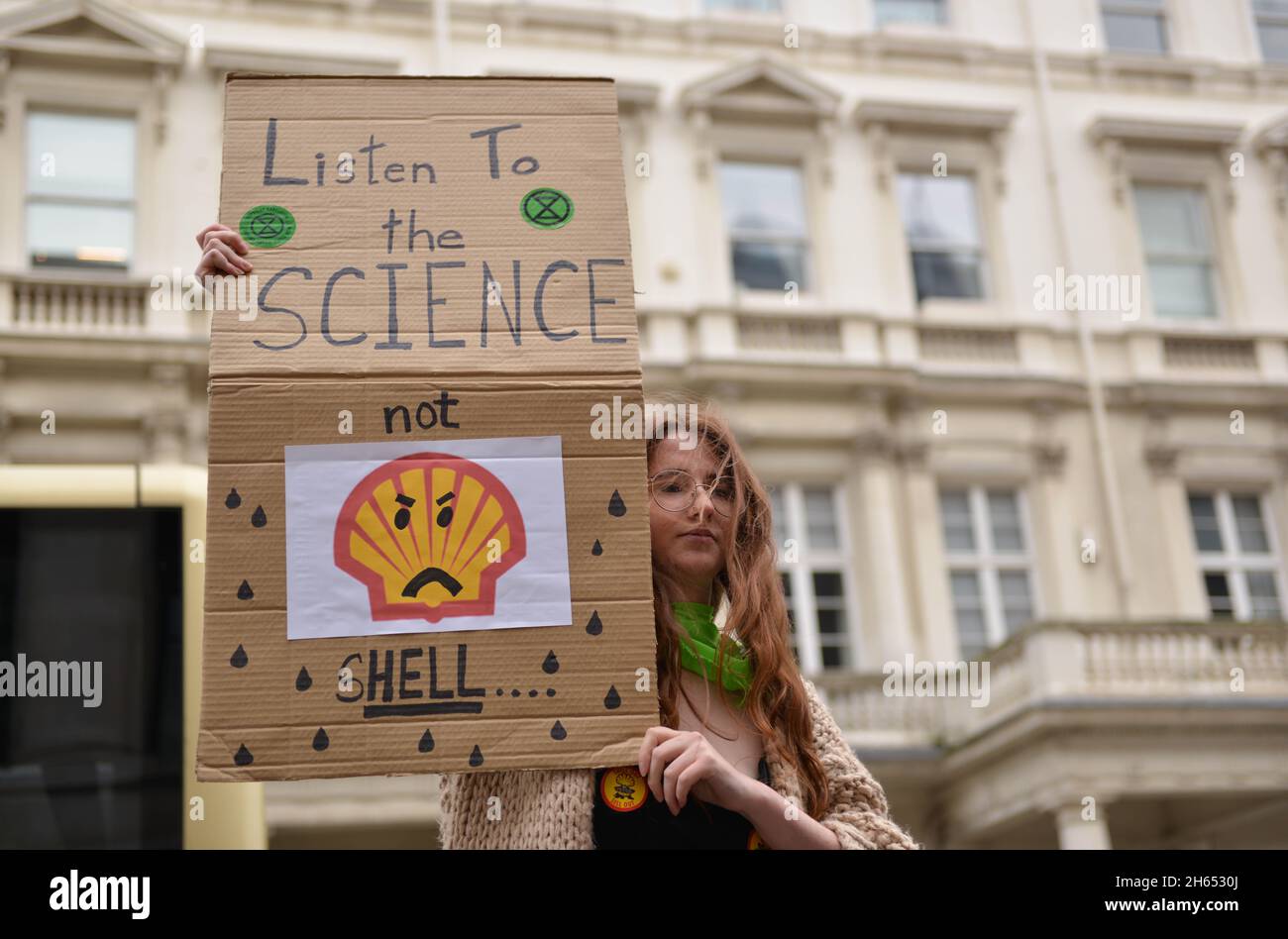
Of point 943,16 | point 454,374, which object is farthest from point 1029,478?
point 454,374

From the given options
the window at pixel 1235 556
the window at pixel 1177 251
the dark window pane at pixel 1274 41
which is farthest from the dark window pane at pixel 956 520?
the dark window pane at pixel 1274 41

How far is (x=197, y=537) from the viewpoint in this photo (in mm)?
6230

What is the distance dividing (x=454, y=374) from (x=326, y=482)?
0.88ft

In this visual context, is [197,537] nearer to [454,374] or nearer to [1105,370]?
[454,374]

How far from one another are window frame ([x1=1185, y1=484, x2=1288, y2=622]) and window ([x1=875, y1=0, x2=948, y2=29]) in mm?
6659

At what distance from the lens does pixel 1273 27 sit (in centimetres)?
2114

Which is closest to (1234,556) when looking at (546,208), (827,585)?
(827,585)

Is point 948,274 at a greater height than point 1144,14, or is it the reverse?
point 1144,14

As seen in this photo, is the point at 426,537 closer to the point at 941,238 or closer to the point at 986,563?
the point at 986,563

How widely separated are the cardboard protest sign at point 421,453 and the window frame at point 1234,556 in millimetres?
16781

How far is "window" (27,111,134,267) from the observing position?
1648 cm

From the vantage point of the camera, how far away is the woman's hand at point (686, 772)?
2.32 metres
